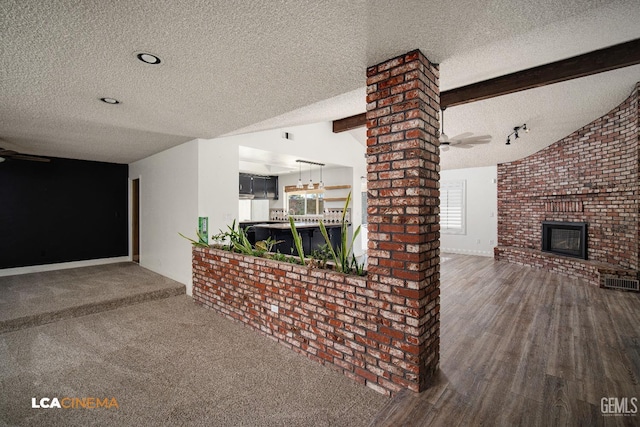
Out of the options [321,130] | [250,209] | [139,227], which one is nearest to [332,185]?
[321,130]

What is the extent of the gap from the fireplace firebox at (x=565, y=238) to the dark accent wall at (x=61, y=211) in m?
9.67

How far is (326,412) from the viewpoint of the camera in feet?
6.17

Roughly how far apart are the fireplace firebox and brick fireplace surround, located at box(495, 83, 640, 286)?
105mm

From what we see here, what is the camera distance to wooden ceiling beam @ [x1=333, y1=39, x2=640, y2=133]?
296 cm

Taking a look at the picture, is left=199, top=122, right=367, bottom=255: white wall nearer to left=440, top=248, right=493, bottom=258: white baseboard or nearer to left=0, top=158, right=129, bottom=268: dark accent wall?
left=440, top=248, right=493, bottom=258: white baseboard

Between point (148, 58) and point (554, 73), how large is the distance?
13.7ft

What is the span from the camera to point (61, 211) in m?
5.91

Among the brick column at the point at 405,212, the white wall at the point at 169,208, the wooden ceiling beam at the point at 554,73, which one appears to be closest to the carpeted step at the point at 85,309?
the white wall at the point at 169,208

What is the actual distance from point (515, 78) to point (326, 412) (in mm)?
4183

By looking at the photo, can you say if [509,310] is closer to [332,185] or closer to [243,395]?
[243,395]

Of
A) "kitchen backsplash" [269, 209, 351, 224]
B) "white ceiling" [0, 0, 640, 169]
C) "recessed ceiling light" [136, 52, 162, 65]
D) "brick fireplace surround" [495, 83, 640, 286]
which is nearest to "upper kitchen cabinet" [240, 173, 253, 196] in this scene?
"kitchen backsplash" [269, 209, 351, 224]

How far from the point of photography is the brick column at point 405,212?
77.3 inches

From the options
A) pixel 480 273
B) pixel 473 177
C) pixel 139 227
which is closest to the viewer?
pixel 480 273

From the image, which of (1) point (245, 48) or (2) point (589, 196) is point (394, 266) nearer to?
(1) point (245, 48)
